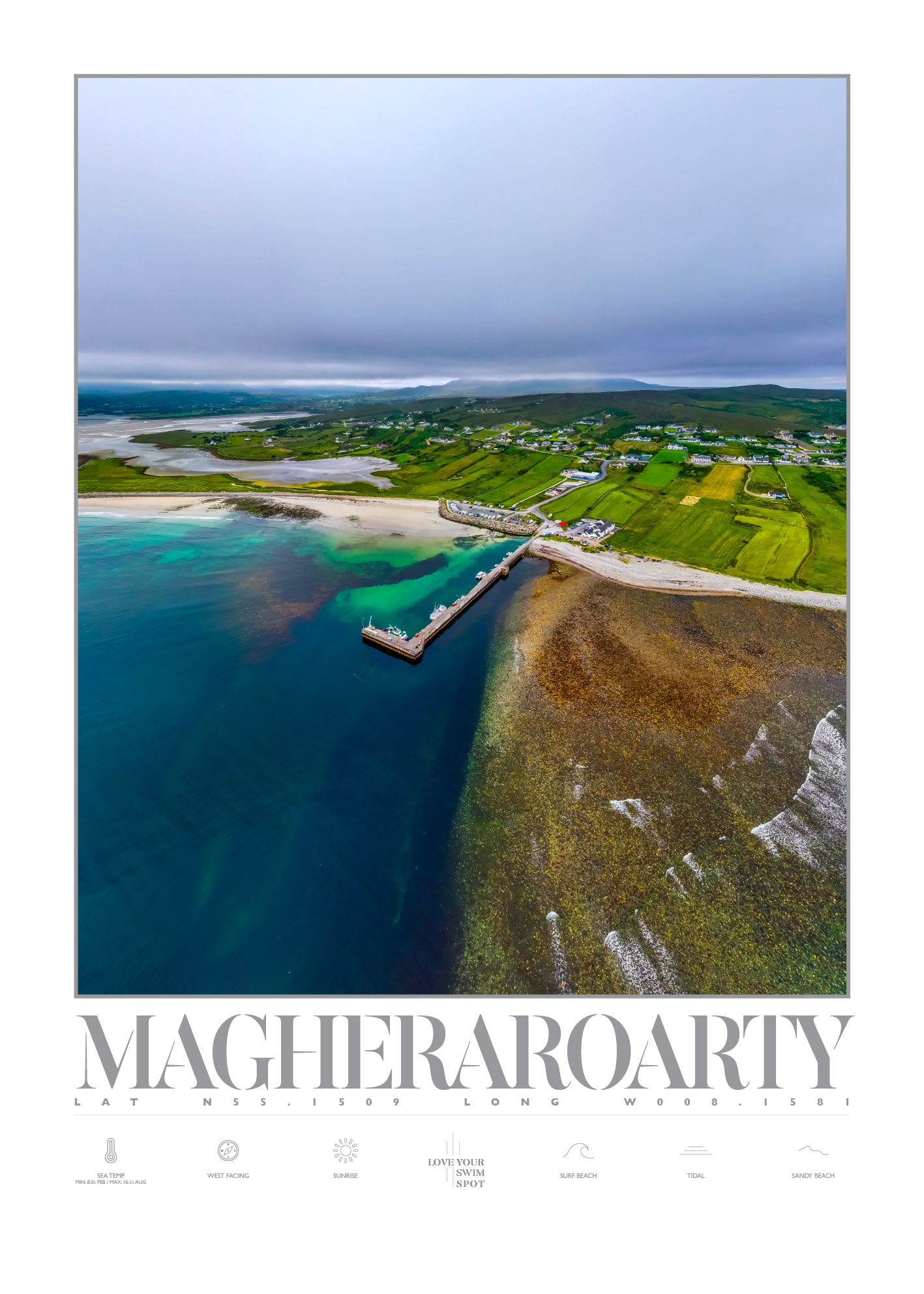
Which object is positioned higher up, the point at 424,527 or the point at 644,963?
the point at 424,527

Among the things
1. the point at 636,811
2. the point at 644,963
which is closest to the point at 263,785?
the point at 644,963

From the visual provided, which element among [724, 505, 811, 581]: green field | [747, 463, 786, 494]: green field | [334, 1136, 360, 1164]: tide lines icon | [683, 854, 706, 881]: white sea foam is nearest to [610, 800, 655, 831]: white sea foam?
[683, 854, 706, 881]: white sea foam

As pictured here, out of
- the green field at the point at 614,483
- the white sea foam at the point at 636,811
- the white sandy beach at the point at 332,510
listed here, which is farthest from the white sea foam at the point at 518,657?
the white sandy beach at the point at 332,510

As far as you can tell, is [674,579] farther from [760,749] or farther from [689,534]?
[760,749]

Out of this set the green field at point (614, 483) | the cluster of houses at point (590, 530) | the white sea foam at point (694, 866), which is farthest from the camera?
the cluster of houses at point (590, 530)

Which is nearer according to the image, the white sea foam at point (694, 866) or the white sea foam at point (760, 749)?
the white sea foam at point (694, 866)

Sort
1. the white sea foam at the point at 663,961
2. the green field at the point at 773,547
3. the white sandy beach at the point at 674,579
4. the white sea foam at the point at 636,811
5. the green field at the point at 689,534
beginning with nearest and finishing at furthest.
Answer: the white sea foam at the point at 663,961 < the white sea foam at the point at 636,811 < the white sandy beach at the point at 674,579 < the green field at the point at 773,547 < the green field at the point at 689,534

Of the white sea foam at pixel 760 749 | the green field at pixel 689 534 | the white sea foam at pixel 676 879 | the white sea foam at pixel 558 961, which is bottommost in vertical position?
the white sea foam at pixel 558 961

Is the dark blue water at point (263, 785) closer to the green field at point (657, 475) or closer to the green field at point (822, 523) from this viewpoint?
the green field at point (822, 523)

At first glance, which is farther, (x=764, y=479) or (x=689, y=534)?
(x=764, y=479)
